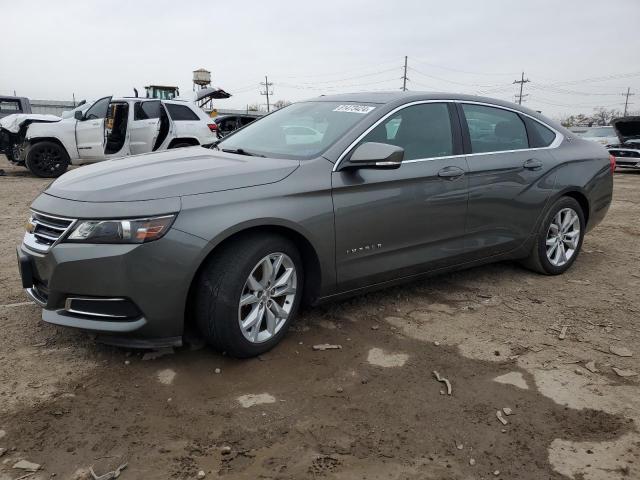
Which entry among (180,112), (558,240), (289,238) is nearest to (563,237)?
(558,240)

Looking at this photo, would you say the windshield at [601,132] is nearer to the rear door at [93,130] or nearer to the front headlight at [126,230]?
the rear door at [93,130]

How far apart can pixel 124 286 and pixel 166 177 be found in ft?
2.11

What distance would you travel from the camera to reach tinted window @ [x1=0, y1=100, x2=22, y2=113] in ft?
48.7

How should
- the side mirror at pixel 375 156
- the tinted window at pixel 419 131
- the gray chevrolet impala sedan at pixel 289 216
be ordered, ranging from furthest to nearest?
the tinted window at pixel 419 131
the side mirror at pixel 375 156
the gray chevrolet impala sedan at pixel 289 216

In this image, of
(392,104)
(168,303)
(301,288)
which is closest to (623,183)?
(392,104)

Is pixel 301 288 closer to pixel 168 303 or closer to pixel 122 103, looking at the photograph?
pixel 168 303

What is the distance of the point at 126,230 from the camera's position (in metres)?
2.48

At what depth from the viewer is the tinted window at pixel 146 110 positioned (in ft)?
34.1

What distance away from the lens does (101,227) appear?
2.50 metres

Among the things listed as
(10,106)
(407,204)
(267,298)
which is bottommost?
(267,298)

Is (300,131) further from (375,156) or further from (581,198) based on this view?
(581,198)

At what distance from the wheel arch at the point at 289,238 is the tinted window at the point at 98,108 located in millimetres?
8910

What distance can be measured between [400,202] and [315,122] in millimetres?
843

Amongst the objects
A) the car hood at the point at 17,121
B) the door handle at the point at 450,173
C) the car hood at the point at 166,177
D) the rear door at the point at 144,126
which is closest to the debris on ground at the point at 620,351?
the door handle at the point at 450,173
